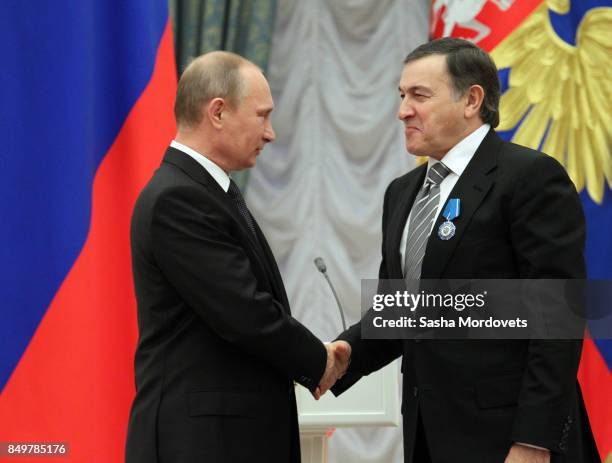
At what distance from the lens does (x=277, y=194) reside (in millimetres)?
4781

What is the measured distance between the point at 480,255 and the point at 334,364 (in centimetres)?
69

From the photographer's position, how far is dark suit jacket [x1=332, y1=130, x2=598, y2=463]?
2178 mm

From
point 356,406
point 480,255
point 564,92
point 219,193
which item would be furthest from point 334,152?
point 480,255

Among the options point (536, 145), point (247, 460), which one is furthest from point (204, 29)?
point (247, 460)

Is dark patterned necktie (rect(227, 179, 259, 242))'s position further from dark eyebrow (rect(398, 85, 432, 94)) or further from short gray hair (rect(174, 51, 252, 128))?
dark eyebrow (rect(398, 85, 432, 94))

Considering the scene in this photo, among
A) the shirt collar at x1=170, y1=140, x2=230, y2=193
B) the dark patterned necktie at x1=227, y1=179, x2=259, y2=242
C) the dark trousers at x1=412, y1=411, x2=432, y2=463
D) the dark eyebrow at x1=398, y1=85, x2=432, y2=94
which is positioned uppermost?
the dark eyebrow at x1=398, y1=85, x2=432, y2=94

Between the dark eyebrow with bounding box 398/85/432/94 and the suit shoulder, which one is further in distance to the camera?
the dark eyebrow with bounding box 398/85/432/94

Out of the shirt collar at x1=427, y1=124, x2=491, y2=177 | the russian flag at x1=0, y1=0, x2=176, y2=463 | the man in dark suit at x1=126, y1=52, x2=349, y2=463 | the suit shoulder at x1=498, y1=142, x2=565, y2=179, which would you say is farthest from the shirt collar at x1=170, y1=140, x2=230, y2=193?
the russian flag at x1=0, y1=0, x2=176, y2=463

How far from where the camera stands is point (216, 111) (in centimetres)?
247

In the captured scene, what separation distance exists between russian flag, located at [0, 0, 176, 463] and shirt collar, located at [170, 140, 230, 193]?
1.43m

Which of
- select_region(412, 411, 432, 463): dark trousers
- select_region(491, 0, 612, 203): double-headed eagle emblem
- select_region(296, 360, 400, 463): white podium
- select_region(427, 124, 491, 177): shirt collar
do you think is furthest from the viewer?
select_region(491, 0, 612, 203): double-headed eagle emblem

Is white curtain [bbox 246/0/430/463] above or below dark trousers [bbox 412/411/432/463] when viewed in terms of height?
above

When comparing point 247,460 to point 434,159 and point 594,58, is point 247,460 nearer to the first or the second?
point 434,159

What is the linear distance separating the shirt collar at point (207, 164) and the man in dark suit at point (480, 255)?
547mm
